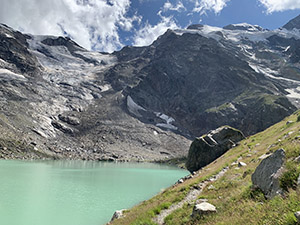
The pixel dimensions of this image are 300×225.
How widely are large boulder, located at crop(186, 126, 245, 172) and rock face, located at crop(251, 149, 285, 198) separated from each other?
133 feet

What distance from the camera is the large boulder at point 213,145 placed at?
5028 cm

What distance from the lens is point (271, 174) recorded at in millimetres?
9336

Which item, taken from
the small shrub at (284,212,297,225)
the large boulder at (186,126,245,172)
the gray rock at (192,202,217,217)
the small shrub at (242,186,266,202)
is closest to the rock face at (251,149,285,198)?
the small shrub at (242,186,266,202)

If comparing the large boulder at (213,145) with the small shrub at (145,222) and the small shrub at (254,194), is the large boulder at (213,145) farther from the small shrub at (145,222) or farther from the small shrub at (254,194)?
the small shrub at (254,194)

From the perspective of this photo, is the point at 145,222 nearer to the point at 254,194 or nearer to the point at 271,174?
the point at 254,194

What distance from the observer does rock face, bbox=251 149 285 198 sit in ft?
28.3

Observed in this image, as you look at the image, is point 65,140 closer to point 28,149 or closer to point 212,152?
point 28,149

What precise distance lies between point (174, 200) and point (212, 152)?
35.5 metres

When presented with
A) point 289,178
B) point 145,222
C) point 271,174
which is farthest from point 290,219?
point 145,222

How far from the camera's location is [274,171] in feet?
30.0

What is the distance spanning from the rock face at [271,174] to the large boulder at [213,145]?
4042cm

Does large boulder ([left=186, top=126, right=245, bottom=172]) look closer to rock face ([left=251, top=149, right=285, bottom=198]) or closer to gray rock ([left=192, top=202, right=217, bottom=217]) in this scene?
gray rock ([left=192, top=202, right=217, bottom=217])

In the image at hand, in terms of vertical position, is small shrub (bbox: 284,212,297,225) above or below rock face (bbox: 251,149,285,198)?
below

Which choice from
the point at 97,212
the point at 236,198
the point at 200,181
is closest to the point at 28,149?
the point at 97,212
